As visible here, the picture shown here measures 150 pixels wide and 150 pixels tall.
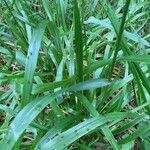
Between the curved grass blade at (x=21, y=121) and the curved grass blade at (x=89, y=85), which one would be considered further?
the curved grass blade at (x=89, y=85)

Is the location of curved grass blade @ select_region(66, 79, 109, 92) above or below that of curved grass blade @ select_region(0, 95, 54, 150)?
above

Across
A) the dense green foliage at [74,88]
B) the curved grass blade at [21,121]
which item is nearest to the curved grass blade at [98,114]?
the dense green foliage at [74,88]

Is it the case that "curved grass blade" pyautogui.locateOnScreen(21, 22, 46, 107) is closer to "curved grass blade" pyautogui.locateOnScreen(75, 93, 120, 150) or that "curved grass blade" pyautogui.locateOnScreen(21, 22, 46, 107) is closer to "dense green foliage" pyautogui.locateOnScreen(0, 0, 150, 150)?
"dense green foliage" pyautogui.locateOnScreen(0, 0, 150, 150)

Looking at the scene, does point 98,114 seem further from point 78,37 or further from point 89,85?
point 78,37

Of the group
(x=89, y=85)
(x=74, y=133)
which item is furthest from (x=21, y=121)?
(x=89, y=85)

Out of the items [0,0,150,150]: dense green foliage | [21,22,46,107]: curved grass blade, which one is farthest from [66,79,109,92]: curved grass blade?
[21,22,46,107]: curved grass blade

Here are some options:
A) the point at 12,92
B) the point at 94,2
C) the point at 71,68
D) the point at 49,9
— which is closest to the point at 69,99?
the point at 71,68

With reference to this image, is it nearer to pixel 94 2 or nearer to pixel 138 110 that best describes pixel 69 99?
pixel 138 110

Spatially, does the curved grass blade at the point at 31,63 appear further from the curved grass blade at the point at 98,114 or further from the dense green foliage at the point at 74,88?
the curved grass blade at the point at 98,114
